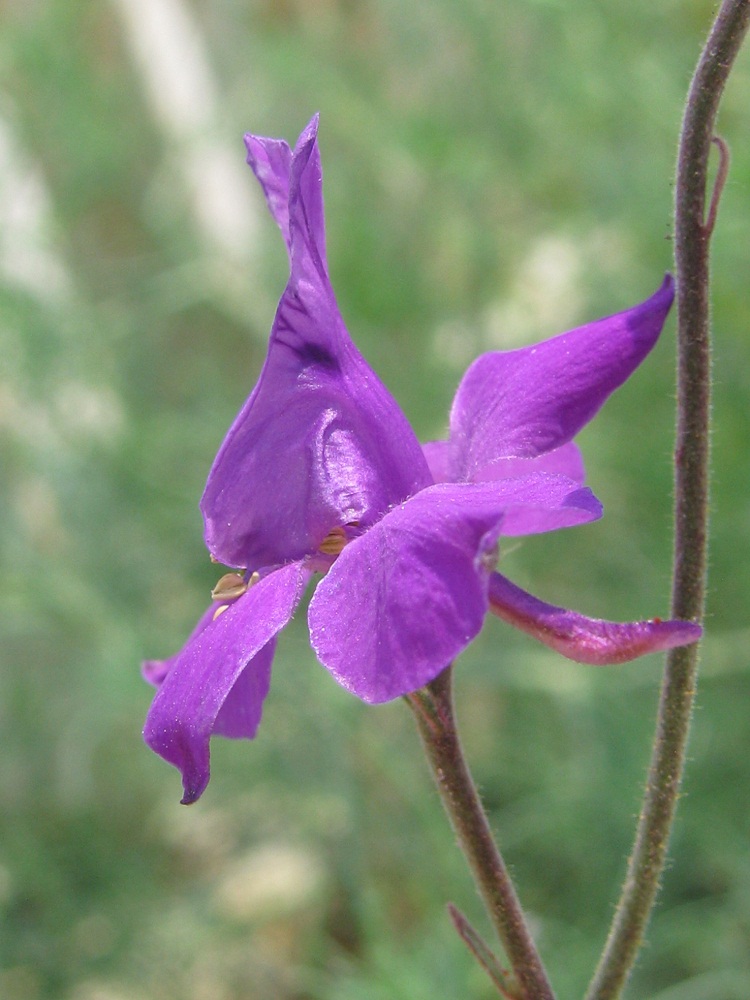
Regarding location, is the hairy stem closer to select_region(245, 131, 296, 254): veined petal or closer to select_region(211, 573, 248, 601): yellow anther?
select_region(211, 573, 248, 601): yellow anther

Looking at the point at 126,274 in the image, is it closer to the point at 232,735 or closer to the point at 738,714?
the point at 738,714

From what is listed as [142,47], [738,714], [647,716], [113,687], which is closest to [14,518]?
[113,687]

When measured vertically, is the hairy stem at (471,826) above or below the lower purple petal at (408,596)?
below

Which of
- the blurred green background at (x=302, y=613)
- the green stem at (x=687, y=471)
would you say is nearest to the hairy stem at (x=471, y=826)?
the green stem at (x=687, y=471)

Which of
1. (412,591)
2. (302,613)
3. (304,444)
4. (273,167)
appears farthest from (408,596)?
(302,613)

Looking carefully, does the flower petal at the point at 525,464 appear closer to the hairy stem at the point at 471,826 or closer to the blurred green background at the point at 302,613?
the hairy stem at the point at 471,826

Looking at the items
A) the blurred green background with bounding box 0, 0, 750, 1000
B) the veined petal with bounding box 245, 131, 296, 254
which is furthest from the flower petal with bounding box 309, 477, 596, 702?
the blurred green background with bounding box 0, 0, 750, 1000
